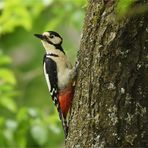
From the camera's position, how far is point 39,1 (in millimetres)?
7125

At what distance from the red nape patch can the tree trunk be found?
0.82m

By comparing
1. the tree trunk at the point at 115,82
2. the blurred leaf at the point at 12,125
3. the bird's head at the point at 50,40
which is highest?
the bird's head at the point at 50,40

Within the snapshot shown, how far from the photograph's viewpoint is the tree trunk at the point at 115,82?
11.4ft

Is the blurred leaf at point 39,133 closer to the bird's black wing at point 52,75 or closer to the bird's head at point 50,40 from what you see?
the bird's black wing at point 52,75

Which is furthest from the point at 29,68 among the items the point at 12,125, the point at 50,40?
the point at 50,40

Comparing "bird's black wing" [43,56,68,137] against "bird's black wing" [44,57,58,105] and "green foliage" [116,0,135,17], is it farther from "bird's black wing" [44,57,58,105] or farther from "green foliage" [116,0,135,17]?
"green foliage" [116,0,135,17]

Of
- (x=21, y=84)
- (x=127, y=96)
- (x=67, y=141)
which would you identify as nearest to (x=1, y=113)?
(x=21, y=84)

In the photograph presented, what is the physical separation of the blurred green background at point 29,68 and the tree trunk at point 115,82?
854mm

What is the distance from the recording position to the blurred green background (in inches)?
237

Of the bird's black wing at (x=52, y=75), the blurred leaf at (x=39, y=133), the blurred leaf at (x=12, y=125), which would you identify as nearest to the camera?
the bird's black wing at (x=52, y=75)

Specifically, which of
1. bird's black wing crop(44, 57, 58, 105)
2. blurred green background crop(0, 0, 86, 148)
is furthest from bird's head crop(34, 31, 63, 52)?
blurred green background crop(0, 0, 86, 148)

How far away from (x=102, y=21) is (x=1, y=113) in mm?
5336

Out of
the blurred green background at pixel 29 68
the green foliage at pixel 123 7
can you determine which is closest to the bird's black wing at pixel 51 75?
the blurred green background at pixel 29 68

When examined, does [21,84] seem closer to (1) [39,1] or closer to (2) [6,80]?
(1) [39,1]
